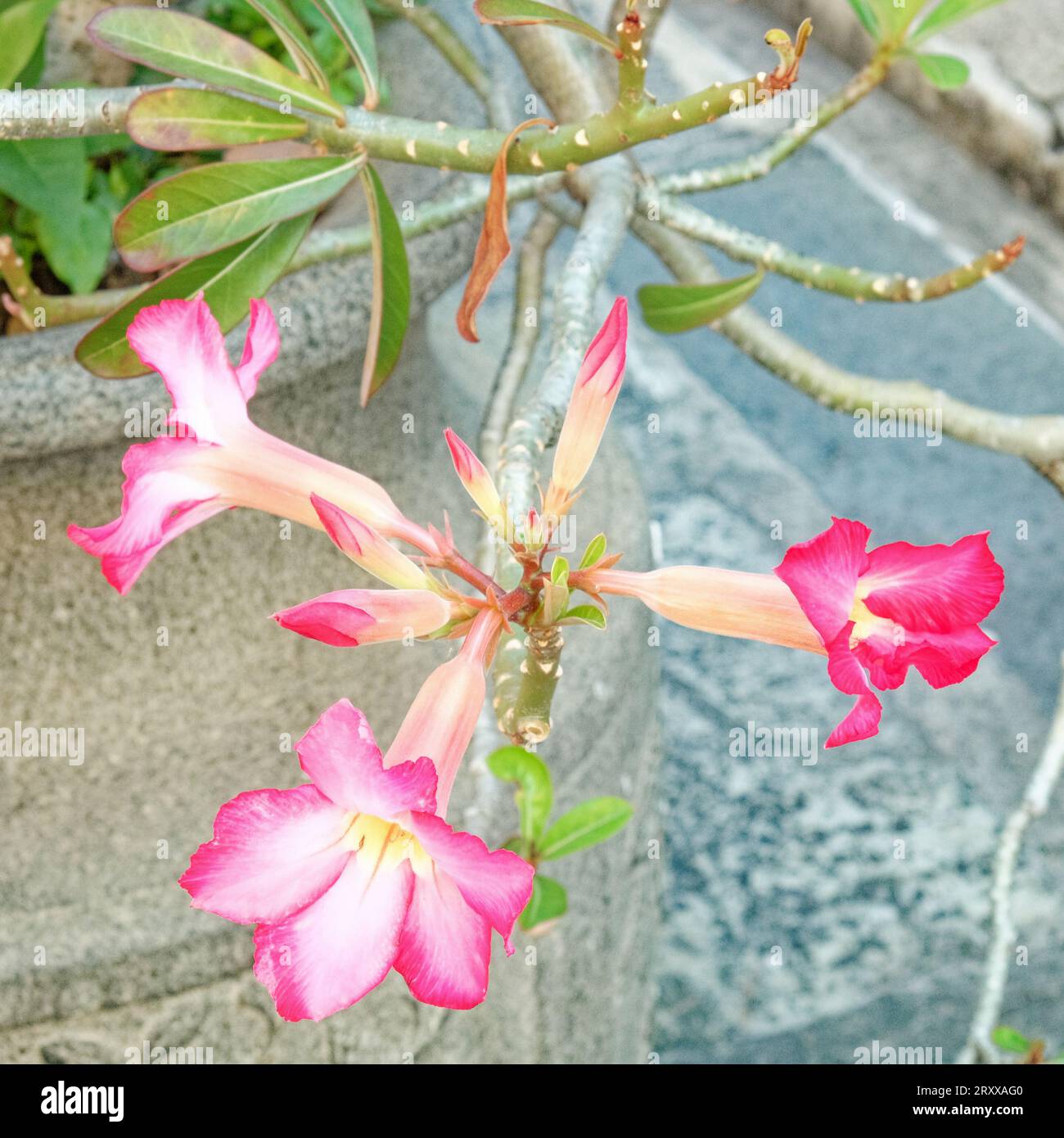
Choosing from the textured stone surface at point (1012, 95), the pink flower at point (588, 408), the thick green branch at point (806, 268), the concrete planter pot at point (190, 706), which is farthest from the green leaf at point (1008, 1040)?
the textured stone surface at point (1012, 95)

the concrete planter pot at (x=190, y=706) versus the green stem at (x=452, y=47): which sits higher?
the green stem at (x=452, y=47)

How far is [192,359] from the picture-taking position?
19.2 inches

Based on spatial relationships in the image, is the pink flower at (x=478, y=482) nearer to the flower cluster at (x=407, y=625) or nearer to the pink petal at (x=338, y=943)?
the flower cluster at (x=407, y=625)

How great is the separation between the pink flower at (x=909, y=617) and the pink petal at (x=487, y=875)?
0.36 ft

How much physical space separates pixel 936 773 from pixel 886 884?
0.16 meters

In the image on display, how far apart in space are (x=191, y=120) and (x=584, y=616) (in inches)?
12.4

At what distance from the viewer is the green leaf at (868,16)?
2.61 feet

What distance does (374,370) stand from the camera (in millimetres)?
663

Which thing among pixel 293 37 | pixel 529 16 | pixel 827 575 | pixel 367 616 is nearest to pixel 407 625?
pixel 367 616

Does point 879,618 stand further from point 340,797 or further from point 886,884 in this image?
point 886,884

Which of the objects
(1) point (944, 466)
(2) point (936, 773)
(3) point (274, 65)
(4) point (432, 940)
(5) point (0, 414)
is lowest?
(4) point (432, 940)

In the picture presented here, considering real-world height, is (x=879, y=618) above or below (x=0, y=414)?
below

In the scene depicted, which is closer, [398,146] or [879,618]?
[879,618]

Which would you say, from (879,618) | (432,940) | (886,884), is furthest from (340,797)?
(886,884)
